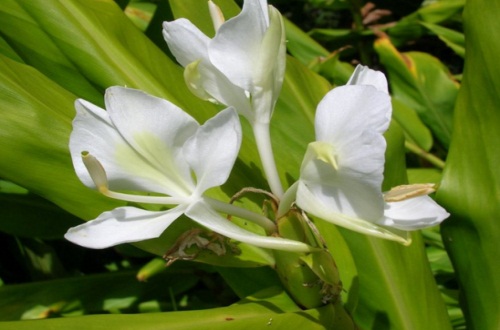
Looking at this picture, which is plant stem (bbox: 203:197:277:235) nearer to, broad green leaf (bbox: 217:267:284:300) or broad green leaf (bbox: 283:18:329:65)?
broad green leaf (bbox: 217:267:284:300)

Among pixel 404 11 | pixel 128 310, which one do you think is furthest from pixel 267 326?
pixel 404 11

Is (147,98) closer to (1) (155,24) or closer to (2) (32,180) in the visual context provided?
(2) (32,180)

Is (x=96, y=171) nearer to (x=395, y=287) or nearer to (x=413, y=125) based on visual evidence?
(x=395, y=287)

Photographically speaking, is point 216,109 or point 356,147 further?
point 216,109

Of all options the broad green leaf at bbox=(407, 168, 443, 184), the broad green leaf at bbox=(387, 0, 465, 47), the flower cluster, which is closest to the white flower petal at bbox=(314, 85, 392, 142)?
the flower cluster

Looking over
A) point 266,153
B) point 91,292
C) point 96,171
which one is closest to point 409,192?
point 266,153

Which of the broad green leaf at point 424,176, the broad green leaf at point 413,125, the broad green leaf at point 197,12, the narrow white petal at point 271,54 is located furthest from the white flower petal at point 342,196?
the broad green leaf at point 413,125

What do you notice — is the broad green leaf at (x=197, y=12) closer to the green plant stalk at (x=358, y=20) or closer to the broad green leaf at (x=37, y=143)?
the broad green leaf at (x=37, y=143)
